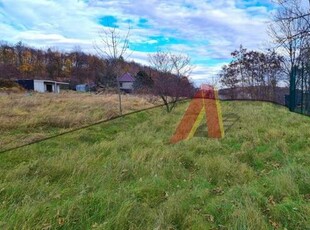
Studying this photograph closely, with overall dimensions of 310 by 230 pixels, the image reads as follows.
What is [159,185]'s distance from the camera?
12.7ft

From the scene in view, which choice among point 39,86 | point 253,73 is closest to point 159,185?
point 253,73

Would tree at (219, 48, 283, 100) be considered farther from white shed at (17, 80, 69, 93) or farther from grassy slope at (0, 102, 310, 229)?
white shed at (17, 80, 69, 93)

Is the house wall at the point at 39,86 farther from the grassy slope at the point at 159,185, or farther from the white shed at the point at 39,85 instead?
the grassy slope at the point at 159,185

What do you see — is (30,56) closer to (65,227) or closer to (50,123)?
(50,123)

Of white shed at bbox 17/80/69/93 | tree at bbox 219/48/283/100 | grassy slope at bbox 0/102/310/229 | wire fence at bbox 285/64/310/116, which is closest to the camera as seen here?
grassy slope at bbox 0/102/310/229

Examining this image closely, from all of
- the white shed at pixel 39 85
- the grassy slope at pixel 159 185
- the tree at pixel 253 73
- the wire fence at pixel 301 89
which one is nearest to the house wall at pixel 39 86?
the white shed at pixel 39 85

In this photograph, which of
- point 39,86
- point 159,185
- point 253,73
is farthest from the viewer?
point 39,86

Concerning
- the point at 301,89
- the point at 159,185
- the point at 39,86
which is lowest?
the point at 159,185

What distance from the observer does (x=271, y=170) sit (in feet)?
15.3

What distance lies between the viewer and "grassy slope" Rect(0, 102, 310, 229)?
2.88 metres

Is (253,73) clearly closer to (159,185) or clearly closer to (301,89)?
(301,89)

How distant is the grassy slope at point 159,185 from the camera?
2879 millimetres

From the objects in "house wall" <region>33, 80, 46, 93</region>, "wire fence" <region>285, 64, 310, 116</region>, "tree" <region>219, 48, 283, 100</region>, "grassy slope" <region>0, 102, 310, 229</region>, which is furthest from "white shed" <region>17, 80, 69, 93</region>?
"wire fence" <region>285, 64, 310, 116</region>

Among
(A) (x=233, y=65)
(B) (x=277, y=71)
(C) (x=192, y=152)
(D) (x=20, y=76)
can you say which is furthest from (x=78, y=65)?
(C) (x=192, y=152)
